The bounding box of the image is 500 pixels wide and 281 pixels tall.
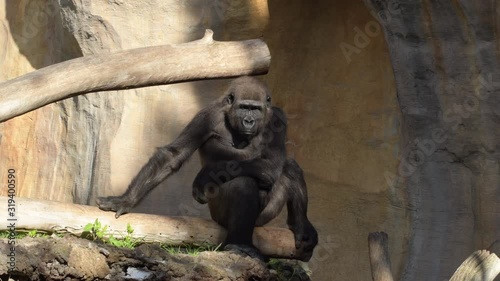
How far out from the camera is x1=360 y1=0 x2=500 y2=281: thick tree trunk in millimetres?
7242

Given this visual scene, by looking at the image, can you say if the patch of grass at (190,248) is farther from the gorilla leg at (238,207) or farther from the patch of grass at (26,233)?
the patch of grass at (26,233)

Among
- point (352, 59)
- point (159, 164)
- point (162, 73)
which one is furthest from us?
point (352, 59)

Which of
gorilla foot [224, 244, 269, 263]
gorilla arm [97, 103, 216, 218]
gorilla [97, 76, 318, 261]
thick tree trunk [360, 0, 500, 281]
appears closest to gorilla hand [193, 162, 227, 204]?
gorilla [97, 76, 318, 261]

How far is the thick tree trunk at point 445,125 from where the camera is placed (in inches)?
285

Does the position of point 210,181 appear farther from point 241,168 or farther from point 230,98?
point 230,98

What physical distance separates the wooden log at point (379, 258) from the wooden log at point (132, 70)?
1186 mm

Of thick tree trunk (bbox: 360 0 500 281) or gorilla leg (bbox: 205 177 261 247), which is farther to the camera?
thick tree trunk (bbox: 360 0 500 281)

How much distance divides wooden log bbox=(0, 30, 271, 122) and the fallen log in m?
0.61

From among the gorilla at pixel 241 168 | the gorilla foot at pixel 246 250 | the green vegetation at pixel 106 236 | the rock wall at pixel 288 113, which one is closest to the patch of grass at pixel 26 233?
the green vegetation at pixel 106 236

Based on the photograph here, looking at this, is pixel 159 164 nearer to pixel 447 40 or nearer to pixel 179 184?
pixel 179 184

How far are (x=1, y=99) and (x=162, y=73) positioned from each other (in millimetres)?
924

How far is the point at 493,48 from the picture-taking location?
713 centimetres

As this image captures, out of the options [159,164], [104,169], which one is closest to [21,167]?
[104,169]

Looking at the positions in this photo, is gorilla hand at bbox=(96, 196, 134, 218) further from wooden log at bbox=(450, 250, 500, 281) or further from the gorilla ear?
wooden log at bbox=(450, 250, 500, 281)
